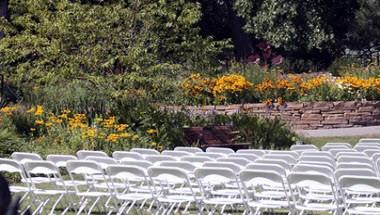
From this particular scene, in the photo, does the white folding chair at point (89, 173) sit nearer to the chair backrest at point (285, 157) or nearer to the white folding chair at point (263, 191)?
the white folding chair at point (263, 191)

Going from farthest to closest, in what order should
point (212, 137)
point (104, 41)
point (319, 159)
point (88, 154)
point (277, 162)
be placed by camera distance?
point (212, 137), point (104, 41), point (88, 154), point (319, 159), point (277, 162)

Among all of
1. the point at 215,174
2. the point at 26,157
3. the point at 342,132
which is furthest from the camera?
the point at 342,132

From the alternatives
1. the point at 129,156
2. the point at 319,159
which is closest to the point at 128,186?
the point at 129,156

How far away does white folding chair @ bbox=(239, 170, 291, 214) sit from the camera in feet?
26.0

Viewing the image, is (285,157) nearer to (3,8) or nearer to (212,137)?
(212,137)

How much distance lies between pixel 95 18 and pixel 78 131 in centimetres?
267

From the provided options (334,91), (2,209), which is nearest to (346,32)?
(334,91)

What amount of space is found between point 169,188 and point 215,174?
49.6 inches

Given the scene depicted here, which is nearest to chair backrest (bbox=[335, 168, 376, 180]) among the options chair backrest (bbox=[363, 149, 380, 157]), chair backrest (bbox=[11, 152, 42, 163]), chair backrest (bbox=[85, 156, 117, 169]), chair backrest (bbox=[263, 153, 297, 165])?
chair backrest (bbox=[263, 153, 297, 165])

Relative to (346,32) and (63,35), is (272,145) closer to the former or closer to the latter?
(63,35)

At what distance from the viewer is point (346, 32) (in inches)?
Result: 1516

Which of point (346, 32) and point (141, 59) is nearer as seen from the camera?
point (141, 59)

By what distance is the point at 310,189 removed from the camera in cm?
848

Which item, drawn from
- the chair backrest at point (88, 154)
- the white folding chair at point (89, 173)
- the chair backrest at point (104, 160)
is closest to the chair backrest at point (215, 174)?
the white folding chair at point (89, 173)
